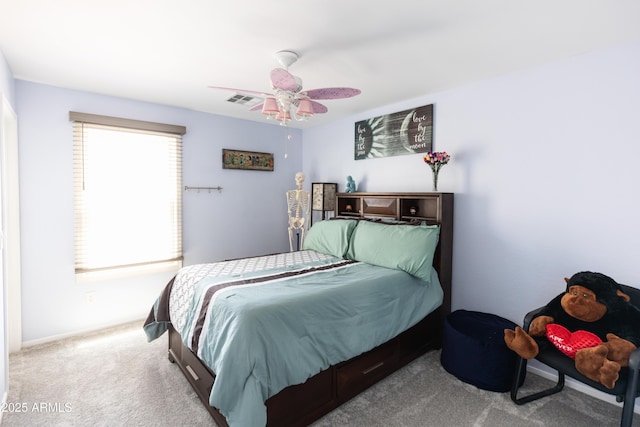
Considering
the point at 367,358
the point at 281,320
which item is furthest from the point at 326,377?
the point at 281,320

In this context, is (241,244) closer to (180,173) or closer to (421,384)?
(180,173)

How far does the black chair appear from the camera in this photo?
5.28ft

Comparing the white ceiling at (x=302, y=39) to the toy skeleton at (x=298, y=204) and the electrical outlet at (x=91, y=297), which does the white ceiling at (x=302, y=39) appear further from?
the electrical outlet at (x=91, y=297)

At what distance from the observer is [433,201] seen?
3123 mm

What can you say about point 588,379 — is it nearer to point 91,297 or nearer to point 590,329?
point 590,329

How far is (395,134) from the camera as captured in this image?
351 centimetres

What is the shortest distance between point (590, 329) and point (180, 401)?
2704 mm

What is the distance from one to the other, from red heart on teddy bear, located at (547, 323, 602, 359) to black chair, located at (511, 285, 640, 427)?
6 centimetres

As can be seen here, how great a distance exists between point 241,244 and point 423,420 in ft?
9.78

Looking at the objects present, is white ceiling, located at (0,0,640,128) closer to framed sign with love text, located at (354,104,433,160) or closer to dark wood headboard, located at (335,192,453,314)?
framed sign with love text, located at (354,104,433,160)

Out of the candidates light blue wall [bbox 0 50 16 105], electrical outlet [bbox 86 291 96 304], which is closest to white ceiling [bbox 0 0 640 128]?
light blue wall [bbox 0 50 16 105]

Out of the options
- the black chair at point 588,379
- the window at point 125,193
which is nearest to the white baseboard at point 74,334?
the window at point 125,193

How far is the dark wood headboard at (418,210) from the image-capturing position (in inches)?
113

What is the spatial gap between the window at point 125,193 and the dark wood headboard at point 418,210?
6.53ft
